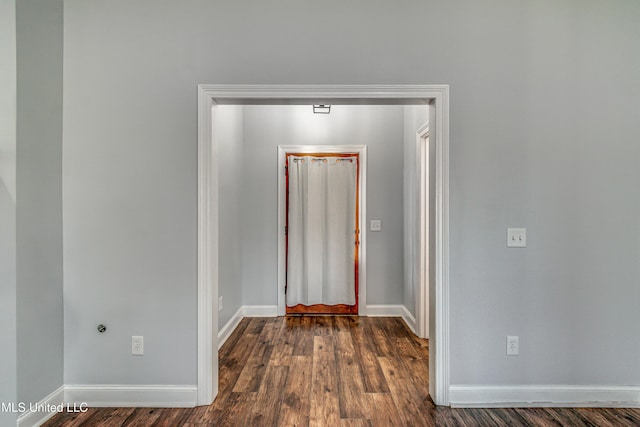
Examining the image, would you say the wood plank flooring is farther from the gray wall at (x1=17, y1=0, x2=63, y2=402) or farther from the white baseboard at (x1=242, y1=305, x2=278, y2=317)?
the white baseboard at (x1=242, y1=305, x2=278, y2=317)

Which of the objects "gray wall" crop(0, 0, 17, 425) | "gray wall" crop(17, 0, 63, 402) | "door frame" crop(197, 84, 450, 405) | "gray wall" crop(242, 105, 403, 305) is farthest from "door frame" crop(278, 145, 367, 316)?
"gray wall" crop(0, 0, 17, 425)

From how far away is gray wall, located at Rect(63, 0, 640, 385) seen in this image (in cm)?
225

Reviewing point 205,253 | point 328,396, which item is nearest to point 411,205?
point 328,396

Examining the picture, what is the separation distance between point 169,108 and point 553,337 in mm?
2916

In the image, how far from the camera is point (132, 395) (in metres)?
2.24

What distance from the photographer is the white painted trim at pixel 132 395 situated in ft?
7.34

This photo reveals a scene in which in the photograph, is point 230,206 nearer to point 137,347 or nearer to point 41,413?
point 137,347

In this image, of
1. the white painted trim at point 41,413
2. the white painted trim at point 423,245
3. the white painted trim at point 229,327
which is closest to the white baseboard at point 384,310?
the white painted trim at point 423,245

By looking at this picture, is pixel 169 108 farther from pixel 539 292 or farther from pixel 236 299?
pixel 539 292

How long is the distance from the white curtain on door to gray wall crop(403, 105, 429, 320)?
62 cm

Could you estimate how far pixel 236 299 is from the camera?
390 centimetres

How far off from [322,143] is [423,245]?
66.2 inches

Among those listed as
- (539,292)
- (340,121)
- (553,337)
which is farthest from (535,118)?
(340,121)

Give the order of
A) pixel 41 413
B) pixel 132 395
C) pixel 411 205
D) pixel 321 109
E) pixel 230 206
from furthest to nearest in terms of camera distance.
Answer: pixel 321 109 → pixel 411 205 → pixel 230 206 → pixel 132 395 → pixel 41 413
